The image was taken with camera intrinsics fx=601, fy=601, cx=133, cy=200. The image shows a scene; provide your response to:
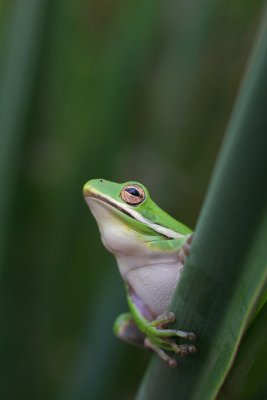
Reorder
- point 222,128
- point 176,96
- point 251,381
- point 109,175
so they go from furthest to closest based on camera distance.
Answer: point 222,128
point 176,96
point 109,175
point 251,381

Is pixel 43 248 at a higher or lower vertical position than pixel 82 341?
higher

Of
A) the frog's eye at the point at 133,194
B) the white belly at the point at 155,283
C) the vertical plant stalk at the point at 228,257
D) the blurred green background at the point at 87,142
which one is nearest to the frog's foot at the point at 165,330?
the vertical plant stalk at the point at 228,257

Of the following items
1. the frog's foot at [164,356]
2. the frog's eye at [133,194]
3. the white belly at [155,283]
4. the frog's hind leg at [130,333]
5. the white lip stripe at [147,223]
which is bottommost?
the frog's hind leg at [130,333]

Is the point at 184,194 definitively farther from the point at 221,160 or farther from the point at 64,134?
the point at 221,160

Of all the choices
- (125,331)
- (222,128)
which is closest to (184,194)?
(222,128)

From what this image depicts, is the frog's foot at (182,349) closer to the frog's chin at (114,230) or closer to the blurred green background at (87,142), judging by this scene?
the frog's chin at (114,230)

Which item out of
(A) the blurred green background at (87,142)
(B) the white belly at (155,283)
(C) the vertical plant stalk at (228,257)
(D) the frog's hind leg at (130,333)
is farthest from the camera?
(A) the blurred green background at (87,142)

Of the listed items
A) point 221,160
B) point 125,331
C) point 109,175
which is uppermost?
point 221,160
